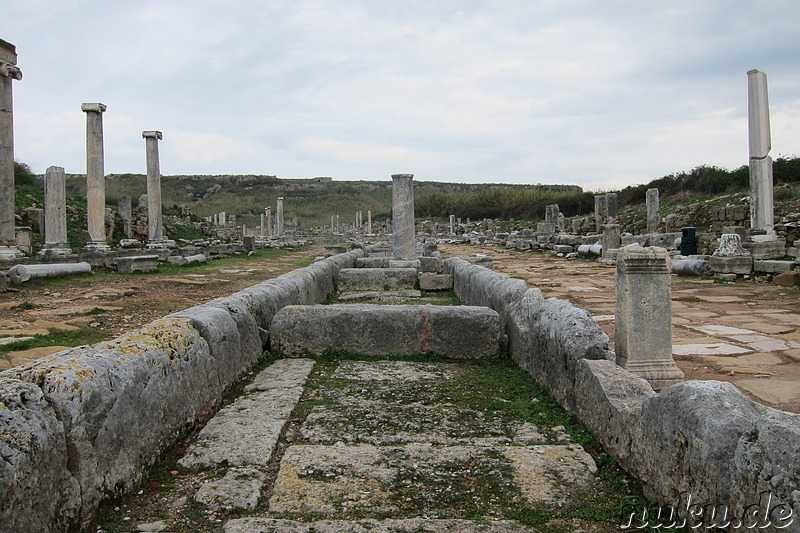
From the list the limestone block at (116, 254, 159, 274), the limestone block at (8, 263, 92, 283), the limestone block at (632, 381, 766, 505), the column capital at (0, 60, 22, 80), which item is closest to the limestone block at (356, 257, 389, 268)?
the limestone block at (116, 254, 159, 274)

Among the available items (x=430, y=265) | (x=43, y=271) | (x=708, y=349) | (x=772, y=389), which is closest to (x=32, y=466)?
(x=772, y=389)

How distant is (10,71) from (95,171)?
131 inches

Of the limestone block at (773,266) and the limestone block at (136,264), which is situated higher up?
the limestone block at (136,264)

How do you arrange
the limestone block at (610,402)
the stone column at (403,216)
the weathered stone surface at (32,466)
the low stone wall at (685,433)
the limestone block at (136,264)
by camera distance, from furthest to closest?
the limestone block at (136,264) < the stone column at (403,216) < the limestone block at (610,402) < the weathered stone surface at (32,466) < the low stone wall at (685,433)

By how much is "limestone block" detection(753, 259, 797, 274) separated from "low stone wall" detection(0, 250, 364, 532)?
421 inches

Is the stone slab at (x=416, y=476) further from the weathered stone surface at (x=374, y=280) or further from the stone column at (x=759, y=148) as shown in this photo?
the stone column at (x=759, y=148)

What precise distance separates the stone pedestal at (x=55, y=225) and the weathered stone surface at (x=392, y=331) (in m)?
11.8

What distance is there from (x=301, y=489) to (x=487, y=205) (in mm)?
57837

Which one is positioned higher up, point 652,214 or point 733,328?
point 652,214

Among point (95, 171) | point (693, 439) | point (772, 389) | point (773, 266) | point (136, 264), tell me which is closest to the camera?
point (693, 439)

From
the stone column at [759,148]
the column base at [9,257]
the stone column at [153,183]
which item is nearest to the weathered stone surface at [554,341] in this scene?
the stone column at [759,148]

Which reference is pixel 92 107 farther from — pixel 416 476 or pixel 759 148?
pixel 759 148

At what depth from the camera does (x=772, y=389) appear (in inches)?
158

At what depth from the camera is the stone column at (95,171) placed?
A: 53.1 feet
